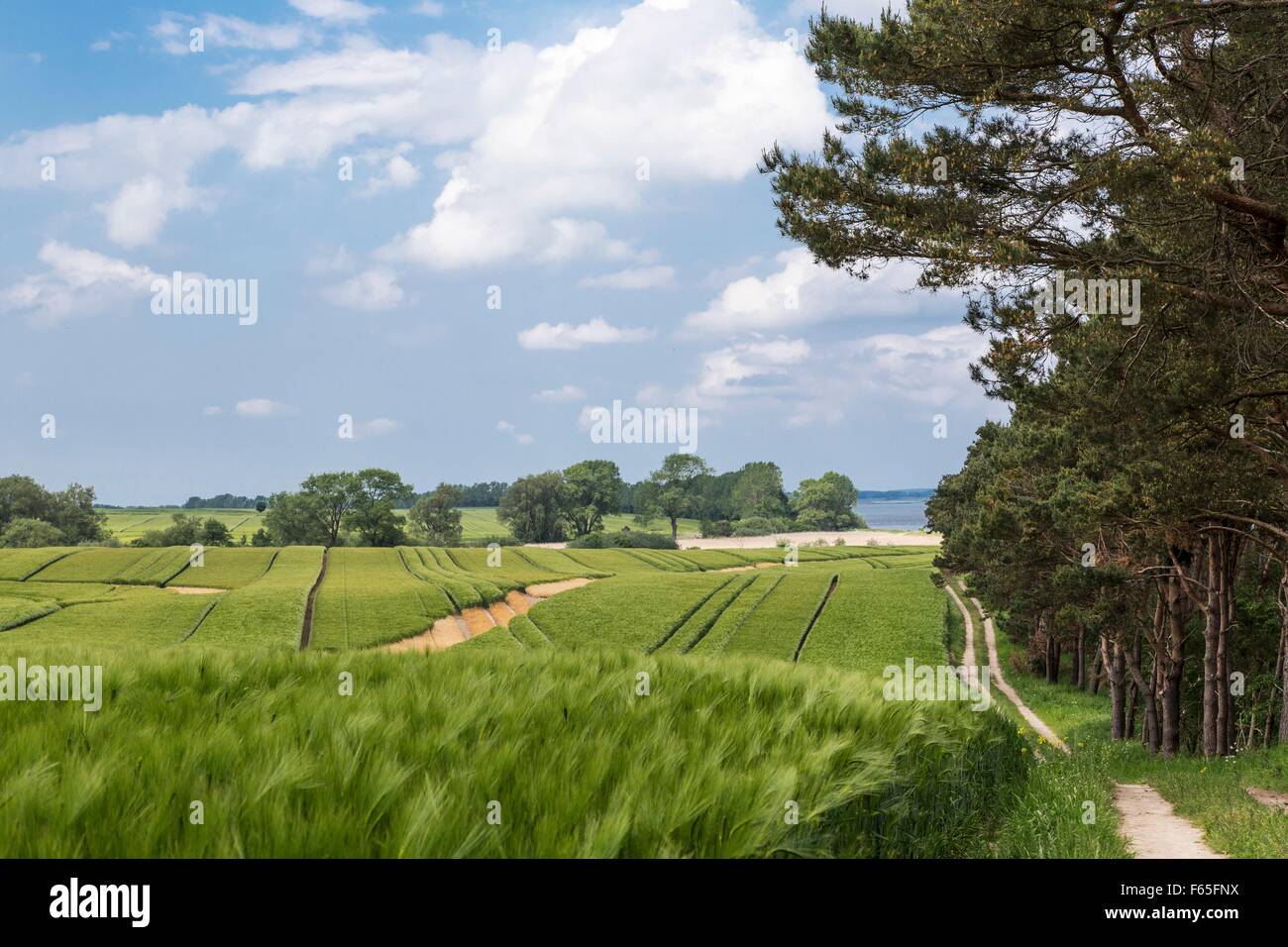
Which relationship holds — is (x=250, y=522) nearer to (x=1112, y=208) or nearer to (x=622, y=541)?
(x=622, y=541)

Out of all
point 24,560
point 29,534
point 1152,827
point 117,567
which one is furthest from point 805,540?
point 1152,827

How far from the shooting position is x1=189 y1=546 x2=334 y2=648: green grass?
52.4 metres

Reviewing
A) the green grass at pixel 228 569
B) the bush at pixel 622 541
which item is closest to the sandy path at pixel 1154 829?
the green grass at pixel 228 569

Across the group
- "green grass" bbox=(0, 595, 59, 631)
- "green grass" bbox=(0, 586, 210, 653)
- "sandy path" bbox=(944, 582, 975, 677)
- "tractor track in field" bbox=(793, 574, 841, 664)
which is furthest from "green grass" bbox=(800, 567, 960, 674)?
"green grass" bbox=(0, 595, 59, 631)

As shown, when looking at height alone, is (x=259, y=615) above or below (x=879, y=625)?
above

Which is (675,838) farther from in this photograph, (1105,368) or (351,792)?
(1105,368)

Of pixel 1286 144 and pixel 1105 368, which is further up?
pixel 1286 144

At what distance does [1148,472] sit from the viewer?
59.2 feet

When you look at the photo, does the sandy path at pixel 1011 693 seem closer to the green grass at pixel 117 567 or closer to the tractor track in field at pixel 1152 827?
the tractor track in field at pixel 1152 827

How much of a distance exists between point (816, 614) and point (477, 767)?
2329 inches

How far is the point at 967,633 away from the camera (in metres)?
65.1

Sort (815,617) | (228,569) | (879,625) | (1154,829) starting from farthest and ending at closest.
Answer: (228,569) < (815,617) < (879,625) < (1154,829)

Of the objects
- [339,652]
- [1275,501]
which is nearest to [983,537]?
[1275,501]
